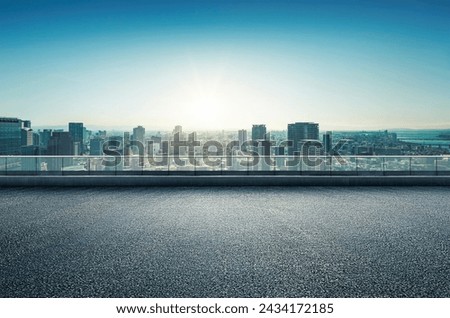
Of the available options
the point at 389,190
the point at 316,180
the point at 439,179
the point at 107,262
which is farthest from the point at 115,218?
the point at 439,179

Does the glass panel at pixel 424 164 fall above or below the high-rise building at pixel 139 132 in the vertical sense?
below

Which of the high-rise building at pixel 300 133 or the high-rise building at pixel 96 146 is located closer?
the high-rise building at pixel 96 146

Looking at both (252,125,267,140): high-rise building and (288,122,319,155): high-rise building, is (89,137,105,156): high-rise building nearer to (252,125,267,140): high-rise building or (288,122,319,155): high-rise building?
(252,125,267,140): high-rise building

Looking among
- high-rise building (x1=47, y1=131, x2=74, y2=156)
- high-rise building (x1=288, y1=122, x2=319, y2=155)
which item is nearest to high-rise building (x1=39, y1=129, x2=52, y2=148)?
high-rise building (x1=47, y1=131, x2=74, y2=156)

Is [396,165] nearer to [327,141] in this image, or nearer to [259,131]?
[327,141]

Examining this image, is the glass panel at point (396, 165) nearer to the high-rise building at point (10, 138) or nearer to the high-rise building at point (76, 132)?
the high-rise building at point (76, 132)

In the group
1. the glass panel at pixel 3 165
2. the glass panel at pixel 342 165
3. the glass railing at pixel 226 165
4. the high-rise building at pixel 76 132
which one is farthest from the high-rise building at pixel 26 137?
the glass panel at pixel 342 165
